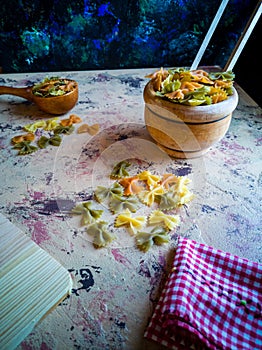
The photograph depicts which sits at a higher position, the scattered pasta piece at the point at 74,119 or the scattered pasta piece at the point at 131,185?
the scattered pasta piece at the point at 131,185

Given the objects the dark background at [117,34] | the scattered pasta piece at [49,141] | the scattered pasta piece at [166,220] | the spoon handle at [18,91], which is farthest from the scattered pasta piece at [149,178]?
the dark background at [117,34]

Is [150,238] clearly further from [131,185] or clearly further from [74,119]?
[74,119]

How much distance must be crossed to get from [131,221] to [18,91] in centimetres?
89

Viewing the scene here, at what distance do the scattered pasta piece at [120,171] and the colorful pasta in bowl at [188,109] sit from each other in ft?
0.49

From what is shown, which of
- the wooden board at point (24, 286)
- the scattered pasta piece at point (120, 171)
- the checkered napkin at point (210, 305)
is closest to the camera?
the wooden board at point (24, 286)

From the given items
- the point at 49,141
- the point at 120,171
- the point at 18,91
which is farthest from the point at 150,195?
the point at 18,91

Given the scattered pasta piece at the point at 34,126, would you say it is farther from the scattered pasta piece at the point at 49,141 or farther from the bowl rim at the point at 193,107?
the bowl rim at the point at 193,107

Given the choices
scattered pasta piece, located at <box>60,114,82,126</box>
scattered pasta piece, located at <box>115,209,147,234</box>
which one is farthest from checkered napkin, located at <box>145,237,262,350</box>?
scattered pasta piece, located at <box>60,114,82,126</box>

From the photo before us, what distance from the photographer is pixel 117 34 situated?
1609 millimetres

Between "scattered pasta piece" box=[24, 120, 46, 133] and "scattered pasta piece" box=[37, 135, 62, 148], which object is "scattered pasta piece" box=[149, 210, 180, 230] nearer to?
"scattered pasta piece" box=[37, 135, 62, 148]

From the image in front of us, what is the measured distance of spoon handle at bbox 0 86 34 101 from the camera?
1.32m

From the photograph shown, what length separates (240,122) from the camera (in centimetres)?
130

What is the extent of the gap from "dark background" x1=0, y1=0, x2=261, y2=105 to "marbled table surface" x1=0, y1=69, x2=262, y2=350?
33 cm

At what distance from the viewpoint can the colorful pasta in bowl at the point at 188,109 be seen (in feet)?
2.95
